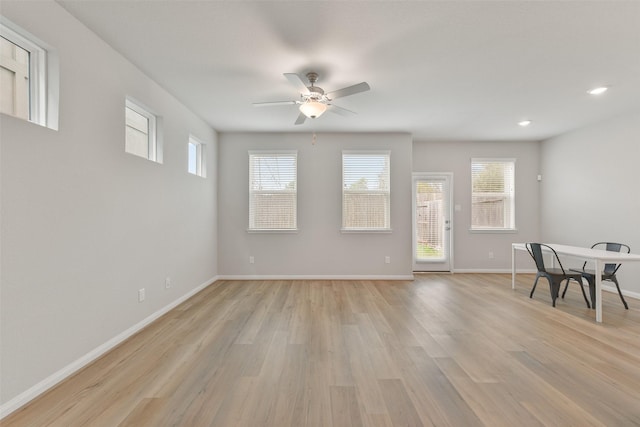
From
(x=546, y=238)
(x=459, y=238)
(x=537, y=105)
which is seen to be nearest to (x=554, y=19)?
(x=537, y=105)

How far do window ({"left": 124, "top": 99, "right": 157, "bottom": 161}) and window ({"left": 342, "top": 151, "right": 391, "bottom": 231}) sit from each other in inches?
123

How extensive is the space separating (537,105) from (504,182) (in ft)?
7.64

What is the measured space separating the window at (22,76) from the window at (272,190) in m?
3.35

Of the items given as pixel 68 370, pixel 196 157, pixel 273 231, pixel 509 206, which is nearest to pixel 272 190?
pixel 273 231

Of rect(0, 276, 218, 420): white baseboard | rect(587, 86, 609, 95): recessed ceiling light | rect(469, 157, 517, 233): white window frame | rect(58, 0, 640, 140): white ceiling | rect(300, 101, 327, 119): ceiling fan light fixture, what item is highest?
rect(587, 86, 609, 95): recessed ceiling light

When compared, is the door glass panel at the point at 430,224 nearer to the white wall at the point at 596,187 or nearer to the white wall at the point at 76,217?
the white wall at the point at 596,187

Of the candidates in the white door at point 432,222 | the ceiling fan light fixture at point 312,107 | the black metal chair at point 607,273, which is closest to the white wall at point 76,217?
the ceiling fan light fixture at point 312,107

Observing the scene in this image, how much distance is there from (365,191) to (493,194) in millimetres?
2874

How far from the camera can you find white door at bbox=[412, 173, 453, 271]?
19.2ft

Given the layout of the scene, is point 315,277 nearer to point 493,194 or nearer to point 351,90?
point 351,90

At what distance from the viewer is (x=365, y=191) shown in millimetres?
5266

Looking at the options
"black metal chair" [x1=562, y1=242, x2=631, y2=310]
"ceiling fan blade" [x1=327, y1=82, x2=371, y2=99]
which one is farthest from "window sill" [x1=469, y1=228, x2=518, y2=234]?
"ceiling fan blade" [x1=327, y1=82, x2=371, y2=99]

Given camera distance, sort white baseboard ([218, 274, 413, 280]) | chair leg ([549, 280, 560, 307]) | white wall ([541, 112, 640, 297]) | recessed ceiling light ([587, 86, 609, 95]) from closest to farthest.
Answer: recessed ceiling light ([587, 86, 609, 95]) → chair leg ([549, 280, 560, 307]) → white wall ([541, 112, 640, 297]) → white baseboard ([218, 274, 413, 280])

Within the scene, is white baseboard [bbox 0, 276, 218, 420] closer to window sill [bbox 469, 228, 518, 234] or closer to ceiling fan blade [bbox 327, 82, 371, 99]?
ceiling fan blade [bbox 327, 82, 371, 99]
